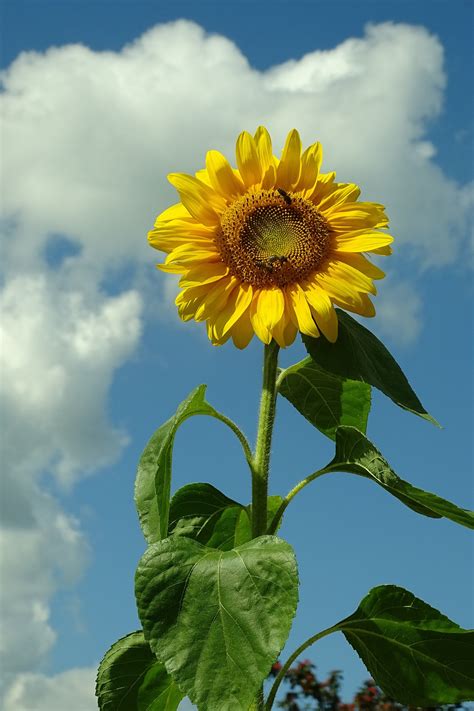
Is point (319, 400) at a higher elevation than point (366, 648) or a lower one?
higher

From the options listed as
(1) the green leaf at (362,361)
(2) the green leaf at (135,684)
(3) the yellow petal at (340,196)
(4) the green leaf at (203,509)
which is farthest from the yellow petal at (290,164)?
(2) the green leaf at (135,684)

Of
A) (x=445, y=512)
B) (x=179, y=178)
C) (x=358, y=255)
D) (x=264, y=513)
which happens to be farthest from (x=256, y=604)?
(x=179, y=178)

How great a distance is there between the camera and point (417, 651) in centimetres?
332

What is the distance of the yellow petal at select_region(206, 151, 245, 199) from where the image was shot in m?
3.13

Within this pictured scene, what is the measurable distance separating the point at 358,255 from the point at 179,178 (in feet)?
2.13

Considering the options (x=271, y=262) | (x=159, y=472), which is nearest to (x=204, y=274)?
(x=271, y=262)

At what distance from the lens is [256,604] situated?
2.71 meters

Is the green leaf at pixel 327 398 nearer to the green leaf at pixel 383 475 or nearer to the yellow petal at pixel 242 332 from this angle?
the green leaf at pixel 383 475

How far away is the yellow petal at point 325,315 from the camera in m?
2.98

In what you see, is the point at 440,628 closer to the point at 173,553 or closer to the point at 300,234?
the point at 173,553

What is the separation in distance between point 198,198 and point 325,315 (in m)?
0.58

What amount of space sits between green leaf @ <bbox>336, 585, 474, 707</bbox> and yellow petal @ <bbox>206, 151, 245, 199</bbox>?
59.4 inches

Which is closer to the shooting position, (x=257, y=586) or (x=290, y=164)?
A: (x=257, y=586)

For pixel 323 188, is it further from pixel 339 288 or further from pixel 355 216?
pixel 339 288
